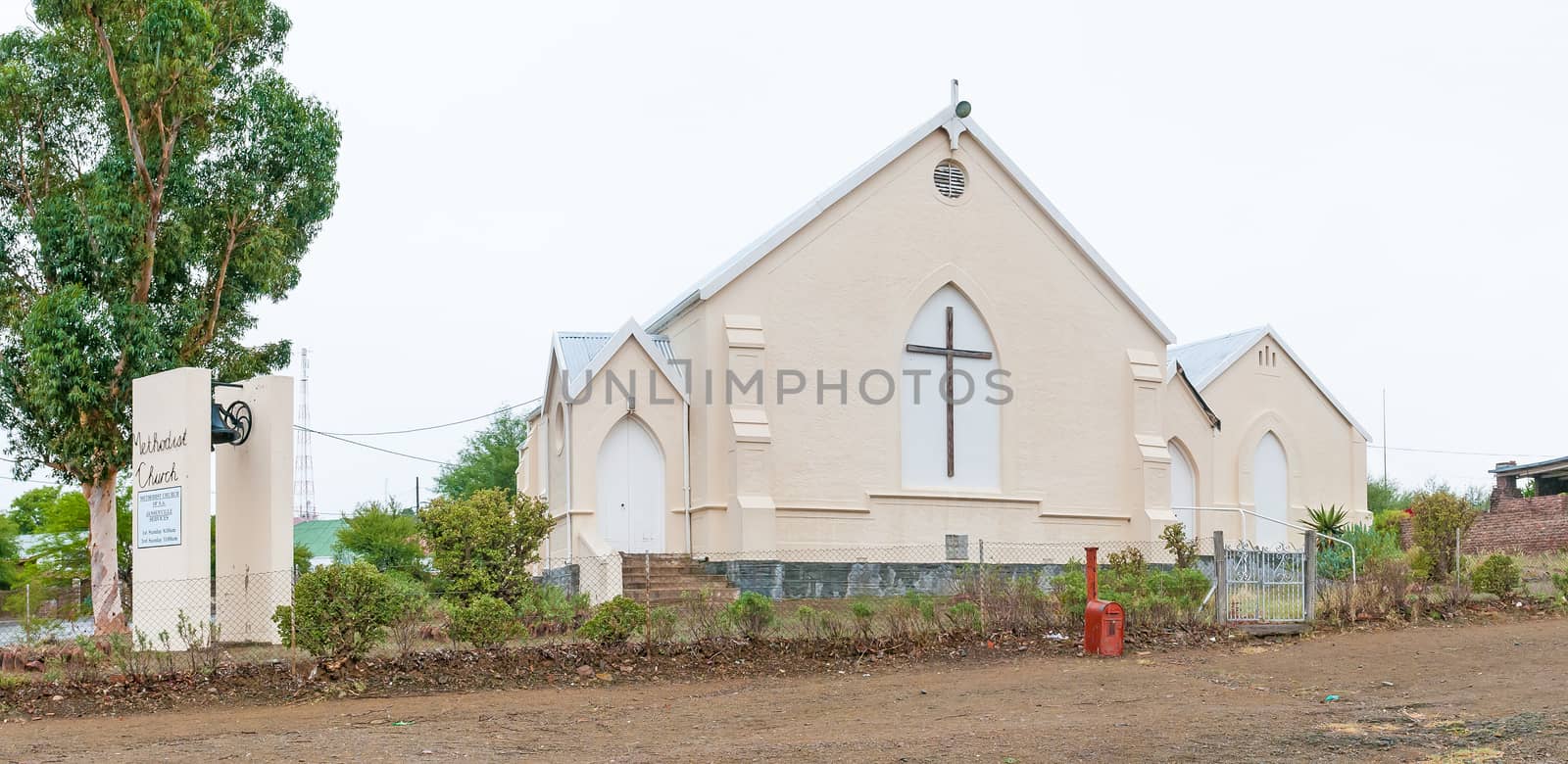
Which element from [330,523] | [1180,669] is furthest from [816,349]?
[330,523]

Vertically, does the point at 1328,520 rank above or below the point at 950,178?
below

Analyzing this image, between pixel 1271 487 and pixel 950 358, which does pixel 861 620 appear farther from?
pixel 1271 487

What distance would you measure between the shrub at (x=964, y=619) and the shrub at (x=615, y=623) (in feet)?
12.7

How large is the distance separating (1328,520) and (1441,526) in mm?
8310

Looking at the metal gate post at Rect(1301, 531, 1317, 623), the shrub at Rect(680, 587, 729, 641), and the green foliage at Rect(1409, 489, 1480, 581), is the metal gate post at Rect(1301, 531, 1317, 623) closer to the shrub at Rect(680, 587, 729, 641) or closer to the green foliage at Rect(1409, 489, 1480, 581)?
the green foliage at Rect(1409, 489, 1480, 581)

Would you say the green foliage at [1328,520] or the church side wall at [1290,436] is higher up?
the church side wall at [1290,436]

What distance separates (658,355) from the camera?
27.6 m

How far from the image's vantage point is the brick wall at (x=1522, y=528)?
3306cm

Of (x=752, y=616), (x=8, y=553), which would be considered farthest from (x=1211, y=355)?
(x=8, y=553)

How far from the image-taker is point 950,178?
95.8 ft

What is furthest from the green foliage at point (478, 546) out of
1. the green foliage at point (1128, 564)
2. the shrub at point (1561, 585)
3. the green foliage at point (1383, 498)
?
the green foliage at point (1383, 498)

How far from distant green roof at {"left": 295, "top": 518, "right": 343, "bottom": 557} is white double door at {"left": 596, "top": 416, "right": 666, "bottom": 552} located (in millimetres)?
40269

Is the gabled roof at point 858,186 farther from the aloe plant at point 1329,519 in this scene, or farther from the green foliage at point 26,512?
the green foliage at point 26,512

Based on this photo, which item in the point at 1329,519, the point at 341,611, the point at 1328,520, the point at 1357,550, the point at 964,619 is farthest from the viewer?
the point at 1329,519
